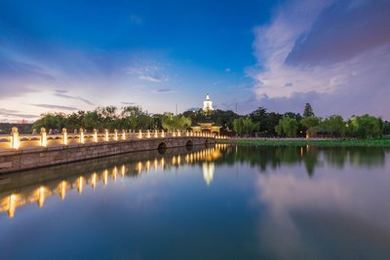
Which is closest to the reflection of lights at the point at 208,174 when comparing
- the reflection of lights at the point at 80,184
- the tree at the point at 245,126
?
the reflection of lights at the point at 80,184

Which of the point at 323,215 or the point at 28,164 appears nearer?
the point at 323,215

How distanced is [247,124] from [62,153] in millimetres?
55642

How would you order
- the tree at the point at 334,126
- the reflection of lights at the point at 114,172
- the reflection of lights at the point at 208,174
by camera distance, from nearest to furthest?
the reflection of lights at the point at 208,174 < the reflection of lights at the point at 114,172 < the tree at the point at 334,126

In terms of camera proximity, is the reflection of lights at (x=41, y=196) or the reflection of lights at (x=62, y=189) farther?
the reflection of lights at (x=62, y=189)

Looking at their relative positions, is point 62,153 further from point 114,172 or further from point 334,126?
point 334,126

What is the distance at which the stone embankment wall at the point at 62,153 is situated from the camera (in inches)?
631

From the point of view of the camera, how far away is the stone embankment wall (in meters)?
16.0

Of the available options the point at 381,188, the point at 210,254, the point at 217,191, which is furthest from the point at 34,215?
the point at 381,188

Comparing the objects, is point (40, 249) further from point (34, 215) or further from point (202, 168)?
point (202, 168)

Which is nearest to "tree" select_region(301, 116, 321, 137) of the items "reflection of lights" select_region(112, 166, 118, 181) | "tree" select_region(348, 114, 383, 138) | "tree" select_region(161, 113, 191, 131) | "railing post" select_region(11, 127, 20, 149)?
"tree" select_region(348, 114, 383, 138)

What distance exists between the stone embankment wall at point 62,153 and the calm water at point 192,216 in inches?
30.6

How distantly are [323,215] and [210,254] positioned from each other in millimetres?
4906

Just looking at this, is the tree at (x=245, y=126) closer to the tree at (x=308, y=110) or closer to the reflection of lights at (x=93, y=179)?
the tree at (x=308, y=110)

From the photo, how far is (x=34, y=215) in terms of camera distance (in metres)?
10.1
